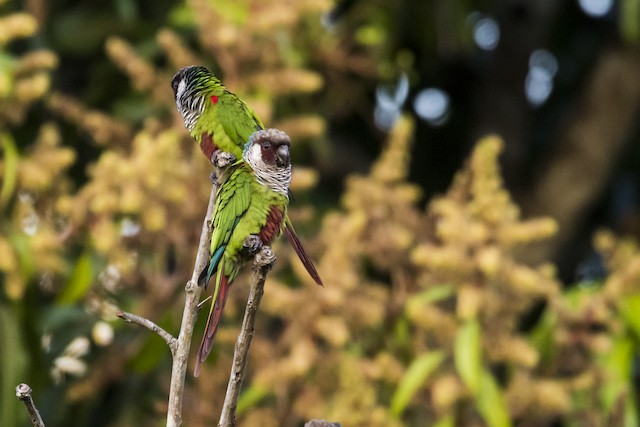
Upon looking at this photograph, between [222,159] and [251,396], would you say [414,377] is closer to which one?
[251,396]

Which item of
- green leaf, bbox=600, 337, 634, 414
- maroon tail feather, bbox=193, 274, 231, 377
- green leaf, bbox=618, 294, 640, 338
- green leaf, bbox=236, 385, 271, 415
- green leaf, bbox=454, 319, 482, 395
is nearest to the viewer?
maroon tail feather, bbox=193, 274, 231, 377

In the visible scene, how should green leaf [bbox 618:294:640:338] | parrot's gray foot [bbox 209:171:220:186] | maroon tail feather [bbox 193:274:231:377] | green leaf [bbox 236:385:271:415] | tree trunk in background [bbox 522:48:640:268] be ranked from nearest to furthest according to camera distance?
maroon tail feather [bbox 193:274:231:377], parrot's gray foot [bbox 209:171:220:186], green leaf [bbox 236:385:271:415], green leaf [bbox 618:294:640:338], tree trunk in background [bbox 522:48:640:268]

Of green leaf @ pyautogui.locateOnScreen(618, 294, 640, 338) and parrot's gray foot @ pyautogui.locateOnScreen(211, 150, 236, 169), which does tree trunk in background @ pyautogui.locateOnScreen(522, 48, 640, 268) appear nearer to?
green leaf @ pyautogui.locateOnScreen(618, 294, 640, 338)

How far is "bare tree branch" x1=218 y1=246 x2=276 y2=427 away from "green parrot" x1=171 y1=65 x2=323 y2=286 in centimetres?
11

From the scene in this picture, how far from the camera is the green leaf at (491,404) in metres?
2.01

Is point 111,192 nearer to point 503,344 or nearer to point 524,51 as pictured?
point 503,344

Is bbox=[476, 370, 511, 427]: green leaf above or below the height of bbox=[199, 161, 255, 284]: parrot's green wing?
above

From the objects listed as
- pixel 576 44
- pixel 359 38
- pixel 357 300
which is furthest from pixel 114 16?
pixel 576 44

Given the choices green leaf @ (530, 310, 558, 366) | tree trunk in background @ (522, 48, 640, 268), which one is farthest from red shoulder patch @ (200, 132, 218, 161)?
tree trunk in background @ (522, 48, 640, 268)

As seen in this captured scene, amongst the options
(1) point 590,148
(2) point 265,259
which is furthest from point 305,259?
(1) point 590,148

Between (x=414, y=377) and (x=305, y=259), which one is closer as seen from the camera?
(x=305, y=259)

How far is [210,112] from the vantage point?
73 cm

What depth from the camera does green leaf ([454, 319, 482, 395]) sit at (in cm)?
198

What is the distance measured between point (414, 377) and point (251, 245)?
4.89 ft
